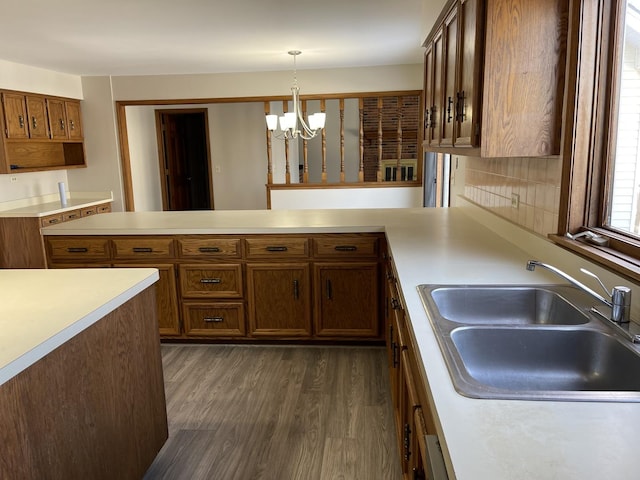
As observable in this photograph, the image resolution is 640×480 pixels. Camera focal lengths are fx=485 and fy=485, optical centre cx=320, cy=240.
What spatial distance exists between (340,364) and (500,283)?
5.21 ft

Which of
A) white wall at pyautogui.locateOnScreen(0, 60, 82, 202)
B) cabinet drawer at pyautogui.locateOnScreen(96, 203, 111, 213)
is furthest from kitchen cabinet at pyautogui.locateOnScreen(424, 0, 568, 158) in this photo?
cabinet drawer at pyautogui.locateOnScreen(96, 203, 111, 213)

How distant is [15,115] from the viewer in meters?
5.22

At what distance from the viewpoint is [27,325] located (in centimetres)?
145

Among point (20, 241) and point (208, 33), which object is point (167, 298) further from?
point (20, 241)

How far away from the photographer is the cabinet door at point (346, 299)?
10.6ft

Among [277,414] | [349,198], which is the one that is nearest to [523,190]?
[277,414]

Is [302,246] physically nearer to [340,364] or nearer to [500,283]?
[340,364]

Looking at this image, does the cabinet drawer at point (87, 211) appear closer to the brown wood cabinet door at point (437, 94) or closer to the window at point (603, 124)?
the brown wood cabinet door at point (437, 94)

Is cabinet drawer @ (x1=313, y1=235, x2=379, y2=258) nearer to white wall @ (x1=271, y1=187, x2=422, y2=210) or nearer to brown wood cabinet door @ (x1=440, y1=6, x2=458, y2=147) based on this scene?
brown wood cabinet door @ (x1=440, y1=6, x2=458, y2=147)

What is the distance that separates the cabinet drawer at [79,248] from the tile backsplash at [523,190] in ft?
8.30

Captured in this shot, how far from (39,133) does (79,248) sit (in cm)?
306

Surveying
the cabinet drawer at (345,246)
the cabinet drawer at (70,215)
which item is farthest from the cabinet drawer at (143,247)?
the cabinet drawer at (70,215)

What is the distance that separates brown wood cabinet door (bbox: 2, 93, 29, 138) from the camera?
509 cm

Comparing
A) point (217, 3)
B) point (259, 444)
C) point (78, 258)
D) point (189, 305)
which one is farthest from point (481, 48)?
point (78, 258)
